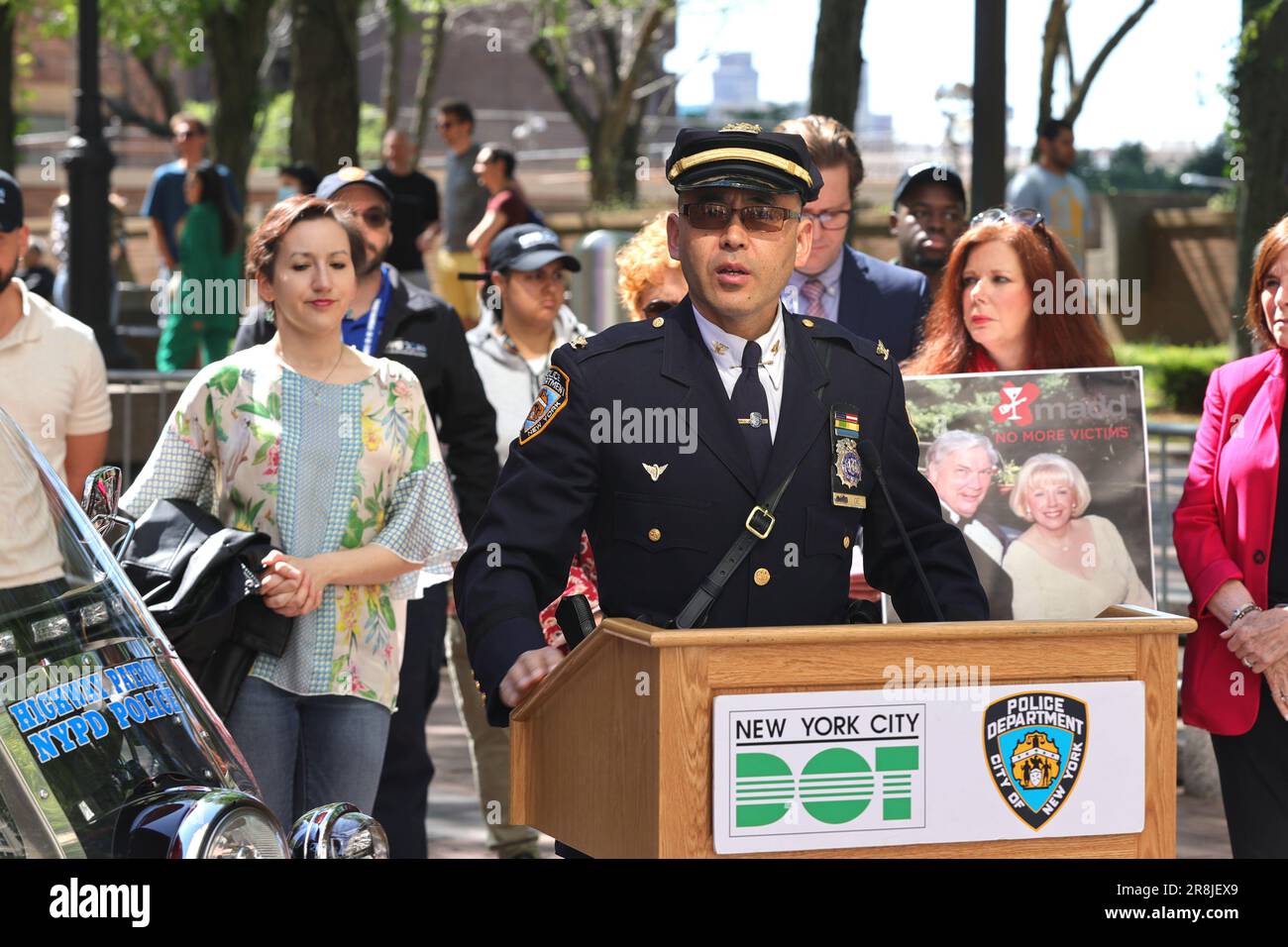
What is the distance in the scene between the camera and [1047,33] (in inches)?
1061

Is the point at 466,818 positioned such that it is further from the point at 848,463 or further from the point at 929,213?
the point at 848,463

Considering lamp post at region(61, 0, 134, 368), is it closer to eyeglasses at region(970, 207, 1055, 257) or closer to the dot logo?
eyeglasses at region(970, 207, 1055, 257)

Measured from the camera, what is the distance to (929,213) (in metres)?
7.33

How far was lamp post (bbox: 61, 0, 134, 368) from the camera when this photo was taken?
45.1 ft

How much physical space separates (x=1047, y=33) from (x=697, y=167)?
80.4 ft

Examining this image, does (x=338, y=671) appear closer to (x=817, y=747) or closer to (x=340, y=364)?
(x=340, y=364)

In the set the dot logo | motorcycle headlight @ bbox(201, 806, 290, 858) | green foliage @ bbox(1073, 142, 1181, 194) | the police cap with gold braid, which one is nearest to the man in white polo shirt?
the police cap with gold braid

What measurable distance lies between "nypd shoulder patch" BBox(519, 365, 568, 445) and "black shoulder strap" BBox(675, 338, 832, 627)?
0.41 m

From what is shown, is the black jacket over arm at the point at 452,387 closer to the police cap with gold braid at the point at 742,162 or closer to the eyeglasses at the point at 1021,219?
the eyeglasses at the point at 1021,219

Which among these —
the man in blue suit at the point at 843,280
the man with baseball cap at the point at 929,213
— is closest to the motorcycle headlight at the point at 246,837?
the man in blue suit at the point at 843,280

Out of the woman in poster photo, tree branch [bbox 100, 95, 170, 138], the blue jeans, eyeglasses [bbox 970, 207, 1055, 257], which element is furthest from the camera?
tree branch [bbox 100, 95, 170, 138]

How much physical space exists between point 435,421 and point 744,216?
3205mm

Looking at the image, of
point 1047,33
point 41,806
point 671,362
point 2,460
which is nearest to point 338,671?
point 671,362
